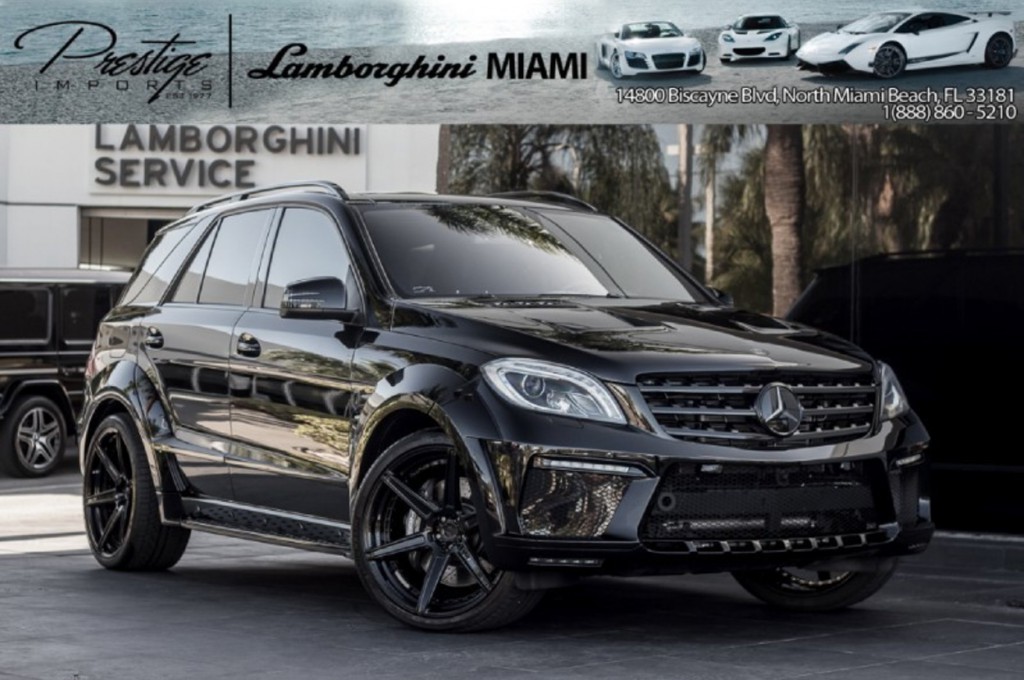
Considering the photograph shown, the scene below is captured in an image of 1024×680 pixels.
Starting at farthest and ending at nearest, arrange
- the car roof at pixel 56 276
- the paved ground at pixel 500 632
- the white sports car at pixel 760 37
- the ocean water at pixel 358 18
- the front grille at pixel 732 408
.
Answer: the car roof at pixel 56 276 → the ocean water at pixel 358 18 → the white sports car at pixel 760 37 → the front grille at pixel 732 408 → the paved ground at pixel 500 632

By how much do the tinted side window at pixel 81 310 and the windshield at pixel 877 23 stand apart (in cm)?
930

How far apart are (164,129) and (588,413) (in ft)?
80.2

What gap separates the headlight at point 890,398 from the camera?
7926 millimetres

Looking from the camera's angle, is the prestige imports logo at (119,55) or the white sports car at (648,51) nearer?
the white sports car at (648,51)

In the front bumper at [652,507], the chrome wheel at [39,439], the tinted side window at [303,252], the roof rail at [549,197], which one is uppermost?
the roof rail at [549,197]

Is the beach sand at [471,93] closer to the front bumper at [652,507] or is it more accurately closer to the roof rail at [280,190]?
the roof rail at [280,190]

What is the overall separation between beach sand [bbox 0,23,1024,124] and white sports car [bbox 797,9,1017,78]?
3.1 inches

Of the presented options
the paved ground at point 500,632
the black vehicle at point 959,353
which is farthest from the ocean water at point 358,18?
the paved ground at point 500,632

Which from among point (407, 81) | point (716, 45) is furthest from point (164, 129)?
point (716, 45)

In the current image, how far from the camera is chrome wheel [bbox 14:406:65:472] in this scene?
1916 cm

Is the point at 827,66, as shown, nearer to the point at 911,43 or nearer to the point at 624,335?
the point at 911,43

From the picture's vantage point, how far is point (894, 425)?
789 centimetres

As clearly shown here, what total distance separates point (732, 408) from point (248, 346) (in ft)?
8.21

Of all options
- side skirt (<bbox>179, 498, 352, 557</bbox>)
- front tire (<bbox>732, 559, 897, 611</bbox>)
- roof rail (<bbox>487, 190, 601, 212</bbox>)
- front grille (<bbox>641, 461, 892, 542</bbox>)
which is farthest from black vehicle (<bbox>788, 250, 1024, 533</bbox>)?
side skirt (<bbox>179, 498, 352, 557</bbox>)
